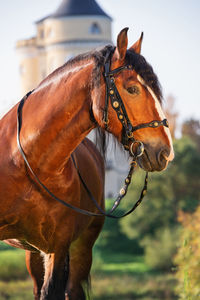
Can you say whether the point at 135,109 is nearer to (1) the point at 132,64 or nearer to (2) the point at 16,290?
(1) the point at 132,64

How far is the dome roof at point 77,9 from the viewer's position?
166ft

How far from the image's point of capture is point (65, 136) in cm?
414

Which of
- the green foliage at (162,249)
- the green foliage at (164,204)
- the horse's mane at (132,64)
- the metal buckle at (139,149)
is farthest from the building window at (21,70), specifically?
the metal buckle at (139,149)

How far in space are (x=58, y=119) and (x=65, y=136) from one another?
5.0 inches

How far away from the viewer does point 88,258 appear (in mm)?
5598

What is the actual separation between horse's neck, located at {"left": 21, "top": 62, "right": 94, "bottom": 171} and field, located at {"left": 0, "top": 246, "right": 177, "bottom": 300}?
17229 millimetres

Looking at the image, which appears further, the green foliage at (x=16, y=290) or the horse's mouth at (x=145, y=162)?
the green foliage at (x=16, y=290)

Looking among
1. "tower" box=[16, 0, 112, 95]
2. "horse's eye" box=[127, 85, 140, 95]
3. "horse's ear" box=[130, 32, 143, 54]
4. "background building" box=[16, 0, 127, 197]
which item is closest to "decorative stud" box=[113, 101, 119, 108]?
"horse's eye" box=[127, 85, 140, 95]

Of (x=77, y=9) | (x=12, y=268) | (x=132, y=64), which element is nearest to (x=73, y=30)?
(x=77, y=9)

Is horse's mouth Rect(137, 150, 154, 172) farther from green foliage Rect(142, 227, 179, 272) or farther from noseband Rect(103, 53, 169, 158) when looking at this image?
green foliage Rect(142, 227, 179, 272)

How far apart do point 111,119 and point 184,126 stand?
185ft

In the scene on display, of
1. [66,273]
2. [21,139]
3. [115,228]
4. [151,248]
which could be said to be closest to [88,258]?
[66,273]

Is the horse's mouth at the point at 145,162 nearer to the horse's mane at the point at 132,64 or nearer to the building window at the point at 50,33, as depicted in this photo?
the horse's mane at the point at 132,64

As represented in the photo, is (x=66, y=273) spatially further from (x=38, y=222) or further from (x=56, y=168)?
(x=56, y=168)
